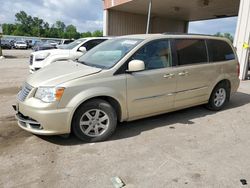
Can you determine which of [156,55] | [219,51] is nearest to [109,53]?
[156,55]

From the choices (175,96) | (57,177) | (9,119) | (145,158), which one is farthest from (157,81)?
(9,119)

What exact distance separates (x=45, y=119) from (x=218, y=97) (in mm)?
4001

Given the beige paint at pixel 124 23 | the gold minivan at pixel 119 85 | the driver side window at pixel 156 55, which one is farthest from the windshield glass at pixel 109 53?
the beige paint at pixel 124 23

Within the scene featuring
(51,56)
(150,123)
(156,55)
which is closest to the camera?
(156,55)

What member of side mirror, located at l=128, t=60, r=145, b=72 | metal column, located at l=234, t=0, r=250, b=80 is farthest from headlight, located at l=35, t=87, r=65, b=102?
metal column, located at l=234, t=0, r=250, b=80

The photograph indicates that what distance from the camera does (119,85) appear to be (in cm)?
367

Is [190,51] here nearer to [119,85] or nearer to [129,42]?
[129,42]

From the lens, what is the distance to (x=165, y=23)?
2277 centimetres

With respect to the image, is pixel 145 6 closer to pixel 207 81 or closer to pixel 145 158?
pixel 207 81

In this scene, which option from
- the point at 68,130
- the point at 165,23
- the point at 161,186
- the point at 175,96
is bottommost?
the point at 161,186

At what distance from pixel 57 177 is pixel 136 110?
1769 mm

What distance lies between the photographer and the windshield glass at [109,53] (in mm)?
3867

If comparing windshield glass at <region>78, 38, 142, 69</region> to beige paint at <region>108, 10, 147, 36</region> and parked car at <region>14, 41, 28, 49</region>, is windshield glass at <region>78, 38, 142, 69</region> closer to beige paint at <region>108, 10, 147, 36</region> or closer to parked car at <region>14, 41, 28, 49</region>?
beige paint at <region>108, 10, 147, 36</region>

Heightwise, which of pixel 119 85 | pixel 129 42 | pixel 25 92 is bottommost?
pixel 25 92
